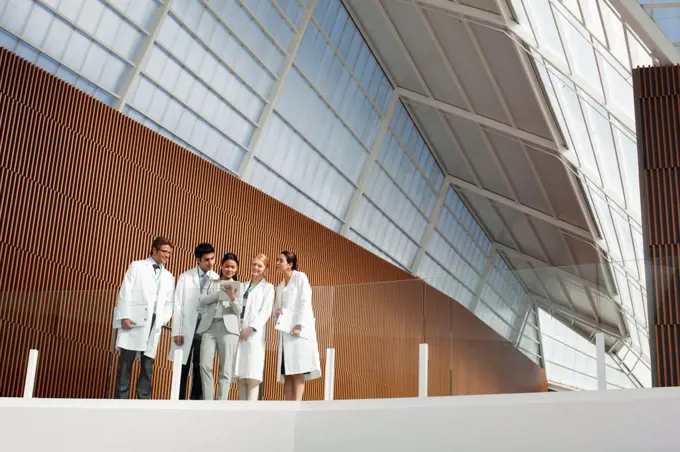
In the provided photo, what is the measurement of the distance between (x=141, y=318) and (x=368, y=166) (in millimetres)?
26902

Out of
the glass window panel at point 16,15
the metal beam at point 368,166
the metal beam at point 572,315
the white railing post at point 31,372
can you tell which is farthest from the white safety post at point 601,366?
the metal beam at point 368,166

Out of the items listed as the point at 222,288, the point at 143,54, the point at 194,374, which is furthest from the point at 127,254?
the point at 194,374

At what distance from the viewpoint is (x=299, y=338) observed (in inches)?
545

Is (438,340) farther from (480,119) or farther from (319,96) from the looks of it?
(480,119)

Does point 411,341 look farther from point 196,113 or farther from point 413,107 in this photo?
point 413,107

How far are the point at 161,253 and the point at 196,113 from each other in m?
14.8

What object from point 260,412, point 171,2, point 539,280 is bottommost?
point 260,412

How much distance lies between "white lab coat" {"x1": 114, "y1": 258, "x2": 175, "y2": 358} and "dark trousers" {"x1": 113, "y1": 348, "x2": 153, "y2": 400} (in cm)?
10

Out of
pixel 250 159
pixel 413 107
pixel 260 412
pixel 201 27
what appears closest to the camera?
pixel 260 412

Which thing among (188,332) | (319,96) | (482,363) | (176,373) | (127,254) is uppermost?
(319,96)

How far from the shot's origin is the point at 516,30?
94.8ft

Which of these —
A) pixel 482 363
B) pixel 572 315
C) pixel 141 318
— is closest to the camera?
pixel 572 315

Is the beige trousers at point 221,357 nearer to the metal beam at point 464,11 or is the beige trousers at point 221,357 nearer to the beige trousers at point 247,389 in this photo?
the beige trousers at point 247,389

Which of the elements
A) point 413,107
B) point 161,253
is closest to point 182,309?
point 161,253
